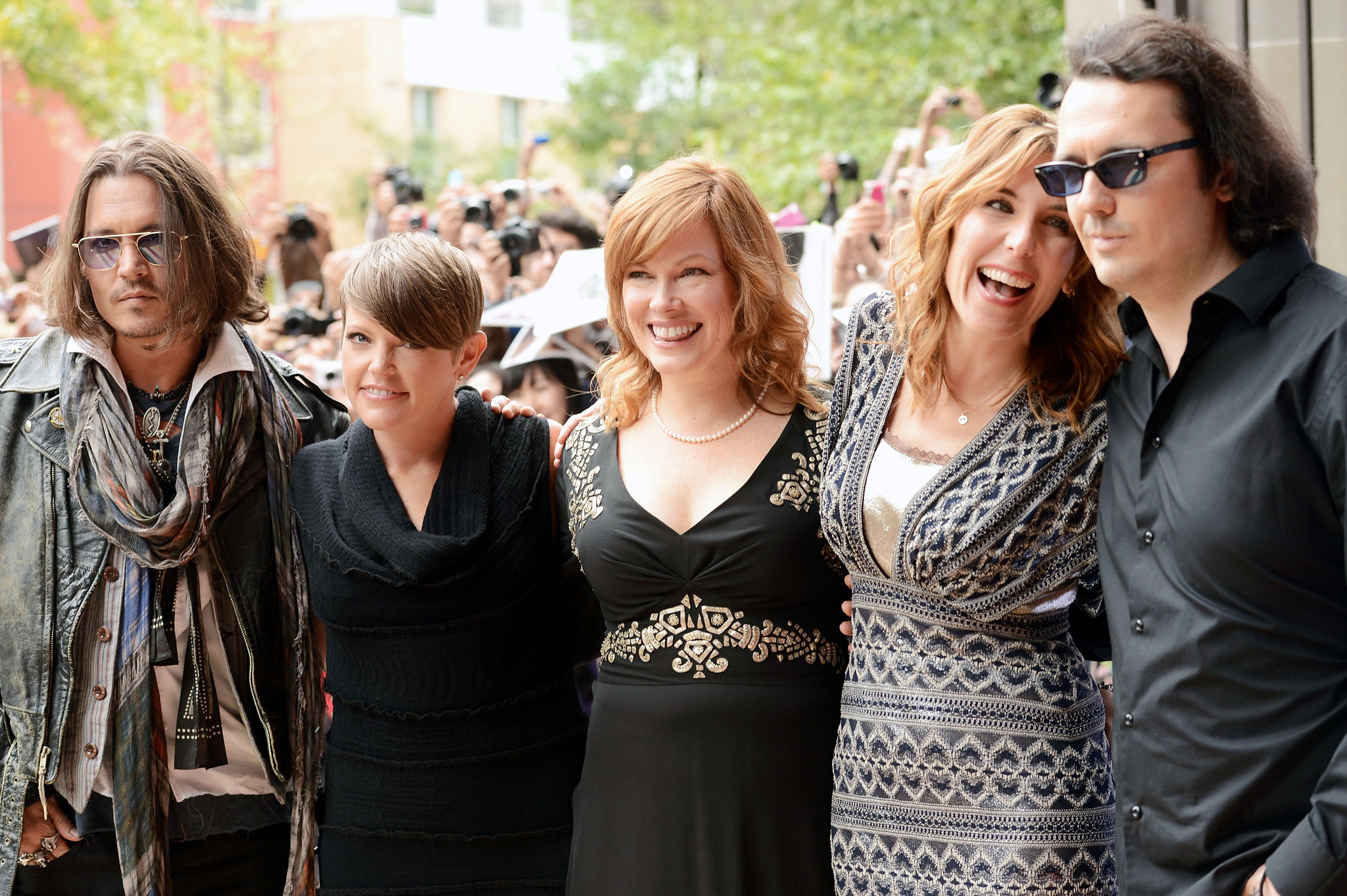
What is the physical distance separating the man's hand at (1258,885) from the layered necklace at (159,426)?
2.43 m

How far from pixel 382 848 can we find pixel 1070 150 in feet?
6.80

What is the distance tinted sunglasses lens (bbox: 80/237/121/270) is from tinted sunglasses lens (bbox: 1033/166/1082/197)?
6.83 ft

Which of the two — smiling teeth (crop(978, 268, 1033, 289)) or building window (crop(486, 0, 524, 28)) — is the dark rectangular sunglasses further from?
building window (crop(486, 0, 524, 28))

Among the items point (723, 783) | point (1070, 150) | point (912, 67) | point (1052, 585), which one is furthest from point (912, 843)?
point (912, 67)

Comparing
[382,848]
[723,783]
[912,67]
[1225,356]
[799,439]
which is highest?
[912,67]

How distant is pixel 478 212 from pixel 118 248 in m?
→ 4.21

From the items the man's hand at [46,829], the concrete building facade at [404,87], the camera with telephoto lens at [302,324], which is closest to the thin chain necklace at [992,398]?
the man's hand at [46,829]

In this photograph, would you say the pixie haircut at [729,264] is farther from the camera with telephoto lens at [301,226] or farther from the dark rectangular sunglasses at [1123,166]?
the camera with telephoto lens at [301,226]

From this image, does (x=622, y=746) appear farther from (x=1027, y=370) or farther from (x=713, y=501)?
(x=1027, y=370)

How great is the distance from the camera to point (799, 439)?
293cm

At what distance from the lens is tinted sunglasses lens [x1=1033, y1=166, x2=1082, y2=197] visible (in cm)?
229

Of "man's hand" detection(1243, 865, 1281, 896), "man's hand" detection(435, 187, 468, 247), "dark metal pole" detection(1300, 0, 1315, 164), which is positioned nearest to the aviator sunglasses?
"man's hand" detection(1243, 865, 1281, 896)

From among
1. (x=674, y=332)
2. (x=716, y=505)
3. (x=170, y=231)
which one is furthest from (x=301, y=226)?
(x=716, y=505)

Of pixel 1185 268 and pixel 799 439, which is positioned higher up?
pixel 1185 268
